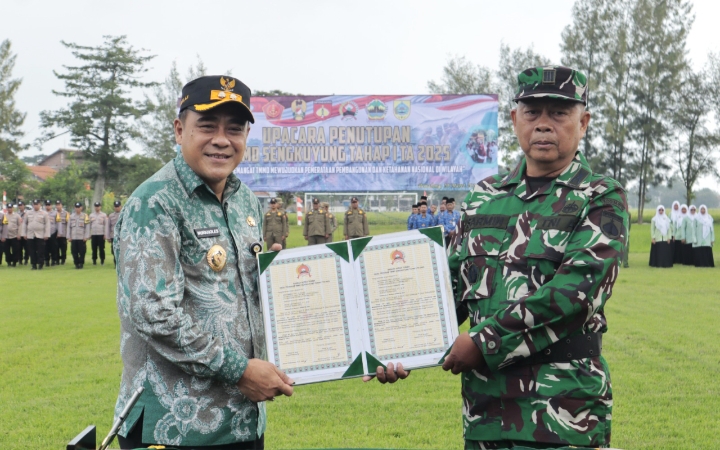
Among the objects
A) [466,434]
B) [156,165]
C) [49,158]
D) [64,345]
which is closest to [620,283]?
[64,345]

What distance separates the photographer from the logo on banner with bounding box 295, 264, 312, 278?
2482 millimetres

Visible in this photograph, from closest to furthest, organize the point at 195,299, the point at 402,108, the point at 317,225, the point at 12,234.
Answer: the point at 195,299, the point at 12,234, the point at 317,225, the point at 402,108

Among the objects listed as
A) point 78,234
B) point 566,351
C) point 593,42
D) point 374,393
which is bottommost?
point 374,393

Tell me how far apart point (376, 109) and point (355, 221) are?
4015 millimetres

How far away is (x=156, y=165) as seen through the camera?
46375 mm

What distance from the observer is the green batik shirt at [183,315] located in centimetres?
216

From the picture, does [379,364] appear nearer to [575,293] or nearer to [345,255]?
[345,255]

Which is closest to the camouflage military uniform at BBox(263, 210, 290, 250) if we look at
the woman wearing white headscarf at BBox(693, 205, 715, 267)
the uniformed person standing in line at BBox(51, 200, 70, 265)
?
the uniformed person standing in line at BBox(51, 200, 70, 265)

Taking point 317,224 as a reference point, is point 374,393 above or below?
below

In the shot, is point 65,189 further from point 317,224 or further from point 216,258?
point 216,258

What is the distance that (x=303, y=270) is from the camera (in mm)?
2492

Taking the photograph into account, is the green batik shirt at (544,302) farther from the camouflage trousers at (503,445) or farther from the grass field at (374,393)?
the grass field at (374,393)

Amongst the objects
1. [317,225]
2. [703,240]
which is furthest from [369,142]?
[703,240]

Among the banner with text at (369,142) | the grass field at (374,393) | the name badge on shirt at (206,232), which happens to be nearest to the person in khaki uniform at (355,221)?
the banner with text at (369,142)
